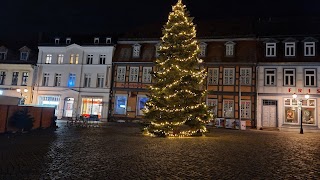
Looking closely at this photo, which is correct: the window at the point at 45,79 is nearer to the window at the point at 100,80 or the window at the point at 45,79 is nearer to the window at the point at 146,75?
the window at the point at 100,80

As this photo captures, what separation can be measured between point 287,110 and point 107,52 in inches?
850

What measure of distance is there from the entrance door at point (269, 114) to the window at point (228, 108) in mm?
3212

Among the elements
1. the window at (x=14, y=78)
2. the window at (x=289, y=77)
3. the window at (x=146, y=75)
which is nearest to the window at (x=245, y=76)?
the window at (x=289, y=77)

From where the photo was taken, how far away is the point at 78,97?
111 feet

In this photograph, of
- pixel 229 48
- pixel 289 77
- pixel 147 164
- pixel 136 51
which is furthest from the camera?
pixel 136 51

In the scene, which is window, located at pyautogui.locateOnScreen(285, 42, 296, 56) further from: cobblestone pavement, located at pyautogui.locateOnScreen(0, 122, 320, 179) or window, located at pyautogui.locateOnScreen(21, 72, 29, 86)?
window, located at pyautogui.locateOnScreen(21, 72, 29, 86)

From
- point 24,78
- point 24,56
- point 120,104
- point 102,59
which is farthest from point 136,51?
point 24,56

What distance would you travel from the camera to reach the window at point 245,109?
93.3ft

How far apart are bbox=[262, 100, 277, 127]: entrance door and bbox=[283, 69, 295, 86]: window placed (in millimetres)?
2366

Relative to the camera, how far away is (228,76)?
29.5 metres

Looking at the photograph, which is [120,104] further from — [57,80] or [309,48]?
[309,48]

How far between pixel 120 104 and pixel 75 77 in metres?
7.12

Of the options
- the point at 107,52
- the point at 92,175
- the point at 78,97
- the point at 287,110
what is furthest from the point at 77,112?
the point at 92,175

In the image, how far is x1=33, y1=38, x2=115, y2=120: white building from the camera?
33438mm
